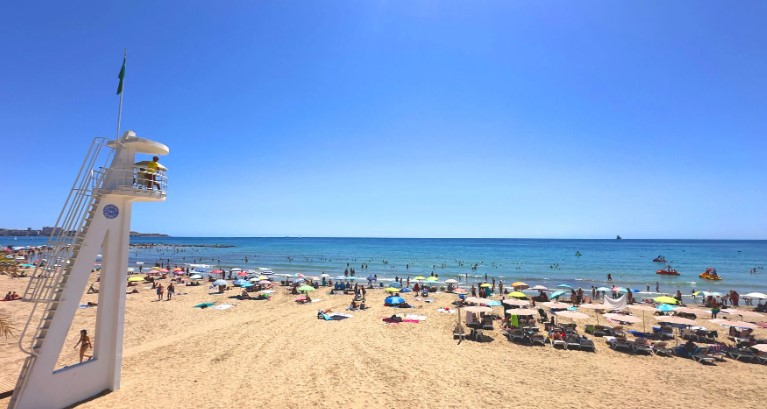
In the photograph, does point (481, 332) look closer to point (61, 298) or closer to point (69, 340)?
point (61, 298)

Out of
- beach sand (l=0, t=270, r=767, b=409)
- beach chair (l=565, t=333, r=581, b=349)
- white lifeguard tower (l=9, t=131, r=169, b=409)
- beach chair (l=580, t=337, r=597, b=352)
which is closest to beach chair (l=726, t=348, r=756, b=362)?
beach sand (l=0, t=270, r=767, b=409)

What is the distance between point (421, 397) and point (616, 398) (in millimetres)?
5550

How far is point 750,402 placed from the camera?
10.4 m

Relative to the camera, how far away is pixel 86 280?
8438 millimetres

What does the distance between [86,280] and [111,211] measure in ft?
5.56

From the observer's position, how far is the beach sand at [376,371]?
10.1 metres

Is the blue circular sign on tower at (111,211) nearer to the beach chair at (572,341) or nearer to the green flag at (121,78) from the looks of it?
the green flag at (121,78)

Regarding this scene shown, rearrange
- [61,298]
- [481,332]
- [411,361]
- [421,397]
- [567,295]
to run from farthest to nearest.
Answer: [567,295] → [481,332] → [411,361] → [421,397] → [61,298]

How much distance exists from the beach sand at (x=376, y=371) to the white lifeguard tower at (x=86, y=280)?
2.57ft

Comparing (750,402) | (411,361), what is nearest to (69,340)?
(411,361)

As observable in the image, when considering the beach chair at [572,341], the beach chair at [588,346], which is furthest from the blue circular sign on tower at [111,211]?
the beach chair at [588,346]

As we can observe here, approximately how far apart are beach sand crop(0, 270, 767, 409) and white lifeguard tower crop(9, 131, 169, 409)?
78cm

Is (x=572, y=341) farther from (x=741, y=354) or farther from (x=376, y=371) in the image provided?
(x=376, y=371)

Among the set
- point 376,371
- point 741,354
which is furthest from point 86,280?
point 741,354
